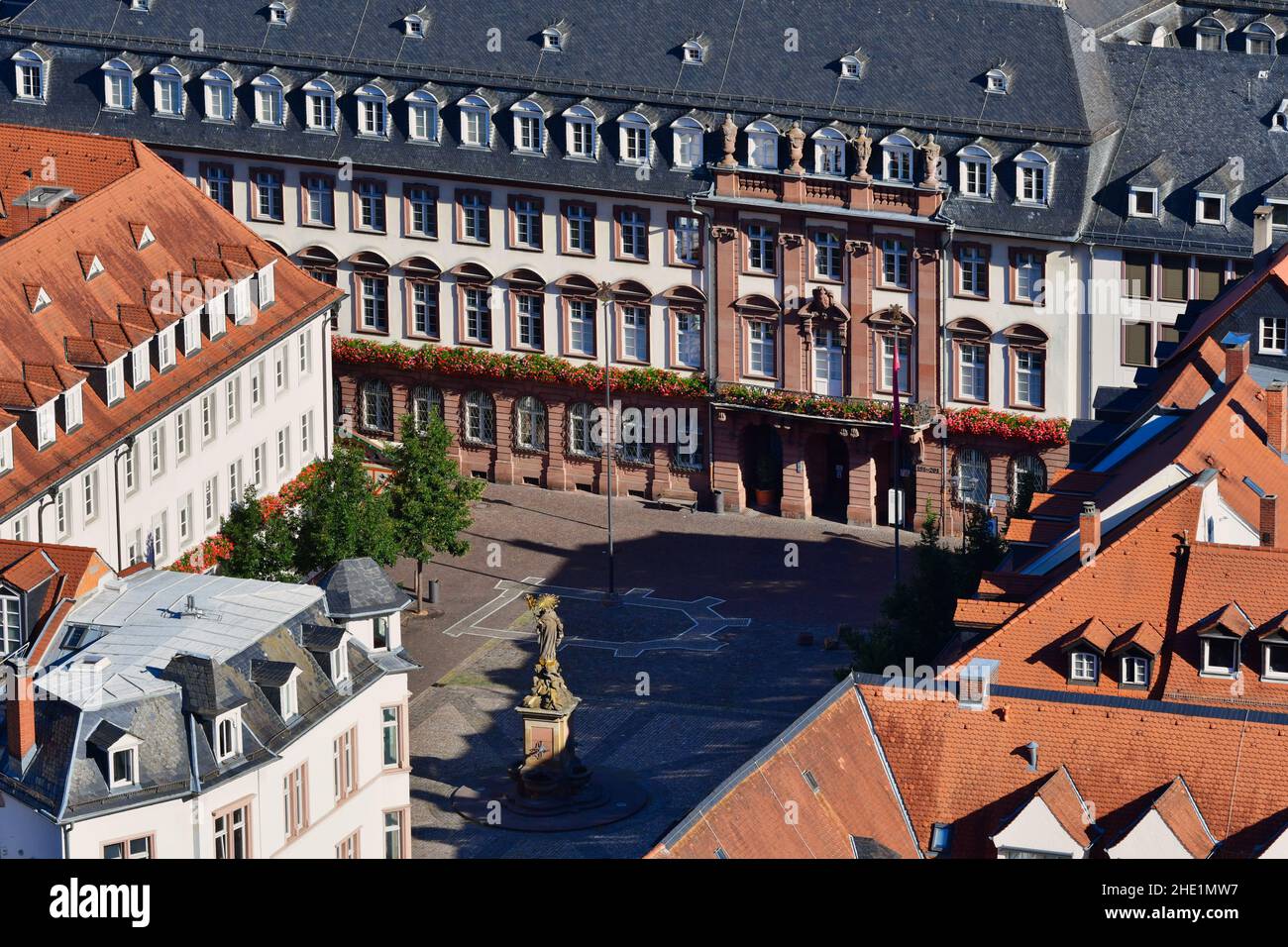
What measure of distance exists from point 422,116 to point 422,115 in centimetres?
4

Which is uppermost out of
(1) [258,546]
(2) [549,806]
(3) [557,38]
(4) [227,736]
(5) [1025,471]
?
(3) [557,38]

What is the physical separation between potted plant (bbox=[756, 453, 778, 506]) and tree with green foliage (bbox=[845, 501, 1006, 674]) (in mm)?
27735

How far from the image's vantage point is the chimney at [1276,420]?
82438 millimetres

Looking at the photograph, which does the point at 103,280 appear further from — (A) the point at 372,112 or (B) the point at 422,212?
(A) the point at 372,112

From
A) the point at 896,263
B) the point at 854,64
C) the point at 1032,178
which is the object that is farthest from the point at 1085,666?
the point at 854,64

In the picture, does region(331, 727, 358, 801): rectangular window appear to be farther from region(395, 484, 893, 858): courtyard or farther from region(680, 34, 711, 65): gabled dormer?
region(680, 34, 711, 65): gabled dormer

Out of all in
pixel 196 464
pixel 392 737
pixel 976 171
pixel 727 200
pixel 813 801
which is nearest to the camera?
pixel 813 801

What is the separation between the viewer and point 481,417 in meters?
124

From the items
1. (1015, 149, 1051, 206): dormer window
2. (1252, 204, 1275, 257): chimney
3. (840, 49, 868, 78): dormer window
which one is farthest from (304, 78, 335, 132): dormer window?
(1252, 204, 1275, 257): chimney

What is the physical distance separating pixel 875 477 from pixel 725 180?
44.2 ft

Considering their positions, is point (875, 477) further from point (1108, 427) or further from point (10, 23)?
point (10, 23)
